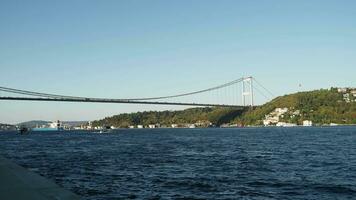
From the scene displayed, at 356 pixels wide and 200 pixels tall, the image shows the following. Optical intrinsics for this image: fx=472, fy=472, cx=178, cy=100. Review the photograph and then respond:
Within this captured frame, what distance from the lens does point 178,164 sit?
2967cm

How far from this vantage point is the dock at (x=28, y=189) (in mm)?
11133

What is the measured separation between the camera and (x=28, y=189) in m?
12.4

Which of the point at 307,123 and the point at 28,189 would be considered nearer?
the point at 28,189

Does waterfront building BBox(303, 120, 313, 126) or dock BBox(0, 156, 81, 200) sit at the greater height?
waterfront building BBox(303, 120, 313, 126)

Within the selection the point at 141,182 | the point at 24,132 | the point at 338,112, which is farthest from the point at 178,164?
the point at 338,112

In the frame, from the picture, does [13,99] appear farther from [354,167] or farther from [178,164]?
[354,167]

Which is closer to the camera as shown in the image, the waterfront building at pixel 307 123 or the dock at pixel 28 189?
the dock at pixel 28 189

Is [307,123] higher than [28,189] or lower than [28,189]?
higher

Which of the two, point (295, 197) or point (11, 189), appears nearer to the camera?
point (11, 189)

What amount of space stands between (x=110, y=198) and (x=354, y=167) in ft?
53.4

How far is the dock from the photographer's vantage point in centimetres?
1113

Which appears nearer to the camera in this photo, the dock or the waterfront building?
the dock

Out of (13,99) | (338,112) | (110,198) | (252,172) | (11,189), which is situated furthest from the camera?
(338,112)

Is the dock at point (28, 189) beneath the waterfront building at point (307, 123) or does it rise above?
beneath
